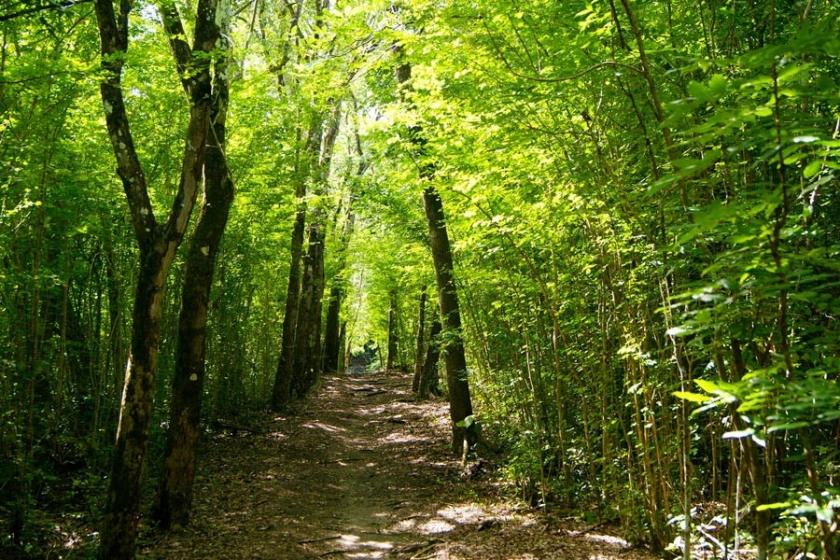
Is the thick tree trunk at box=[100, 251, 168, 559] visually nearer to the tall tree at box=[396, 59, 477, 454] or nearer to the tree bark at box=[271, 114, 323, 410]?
the tall tree at box=[396, 59, 477, 454]

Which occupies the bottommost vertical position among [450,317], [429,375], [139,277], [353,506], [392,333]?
[353,506]

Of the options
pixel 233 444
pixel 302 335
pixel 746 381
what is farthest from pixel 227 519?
pixel 302 335

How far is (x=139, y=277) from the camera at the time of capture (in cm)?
522

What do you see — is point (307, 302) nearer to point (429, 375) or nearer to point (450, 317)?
point (429, 375)

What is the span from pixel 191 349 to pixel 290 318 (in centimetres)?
674

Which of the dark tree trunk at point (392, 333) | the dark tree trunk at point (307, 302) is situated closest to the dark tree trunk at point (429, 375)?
the dark tree trunk at point (307, 302)

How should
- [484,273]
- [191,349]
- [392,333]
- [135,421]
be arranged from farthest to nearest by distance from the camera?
[392,333] → [484,273] → [191,349] → [135,421]

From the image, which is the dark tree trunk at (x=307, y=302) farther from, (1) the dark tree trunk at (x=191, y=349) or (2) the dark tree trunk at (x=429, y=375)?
(1) the dark tree trunk at (x=191, y=349)

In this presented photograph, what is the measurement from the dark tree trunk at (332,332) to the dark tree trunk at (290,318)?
7.10 metres

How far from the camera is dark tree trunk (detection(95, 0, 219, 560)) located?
4.96 metres

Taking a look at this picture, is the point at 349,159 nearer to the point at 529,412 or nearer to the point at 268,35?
the point at 268,35

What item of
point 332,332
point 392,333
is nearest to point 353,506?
point 332,332

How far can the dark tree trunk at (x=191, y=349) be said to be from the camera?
6.18 m

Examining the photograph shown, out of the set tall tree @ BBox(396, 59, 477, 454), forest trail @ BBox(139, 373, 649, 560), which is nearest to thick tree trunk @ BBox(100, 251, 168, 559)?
forest trail @ BBox(139, 373, 649, 560)
